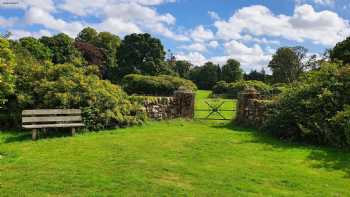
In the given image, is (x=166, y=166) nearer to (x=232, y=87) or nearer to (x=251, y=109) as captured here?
(x=251, y=109)

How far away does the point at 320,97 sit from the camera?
10727 mm

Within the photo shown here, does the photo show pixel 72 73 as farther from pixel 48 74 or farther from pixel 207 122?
pixel 207 122

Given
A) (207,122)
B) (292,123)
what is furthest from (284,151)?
(207,122)

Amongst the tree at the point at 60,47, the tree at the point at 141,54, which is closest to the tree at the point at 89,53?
the tree at the point at 60,47

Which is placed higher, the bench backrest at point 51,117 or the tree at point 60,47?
the tree at point 60,47

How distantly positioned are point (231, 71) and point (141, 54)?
18.4 meters

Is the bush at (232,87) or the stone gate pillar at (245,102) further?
the bush at (232,87)

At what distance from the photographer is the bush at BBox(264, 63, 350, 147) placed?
9945 millimetres

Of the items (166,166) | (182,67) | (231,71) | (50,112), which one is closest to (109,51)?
(182,67)

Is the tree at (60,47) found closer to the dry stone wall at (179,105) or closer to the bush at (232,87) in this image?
the bush at (232,87)

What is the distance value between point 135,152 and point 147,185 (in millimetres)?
2525

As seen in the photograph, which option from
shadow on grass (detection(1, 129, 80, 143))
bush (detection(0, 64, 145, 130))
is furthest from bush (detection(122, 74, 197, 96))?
shadow on grass (detection(1, 129, 80, 143))

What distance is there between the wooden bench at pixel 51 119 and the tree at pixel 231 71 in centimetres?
5299

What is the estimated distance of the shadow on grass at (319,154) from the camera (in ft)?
25.4
